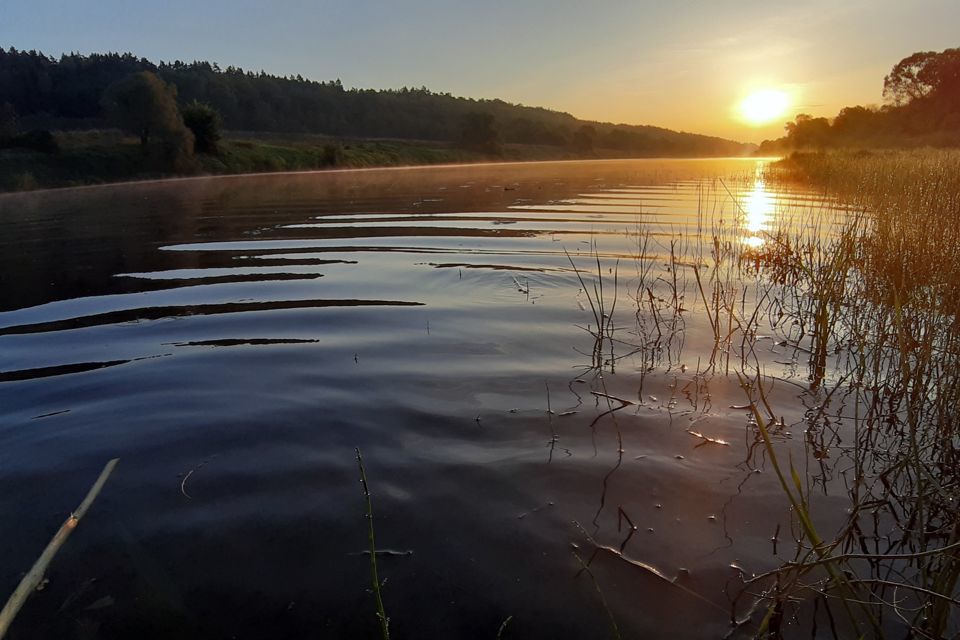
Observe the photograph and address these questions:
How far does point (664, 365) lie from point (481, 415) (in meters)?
2.35

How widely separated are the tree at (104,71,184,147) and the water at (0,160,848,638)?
55.3m

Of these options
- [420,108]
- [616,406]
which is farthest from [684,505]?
[420,108]

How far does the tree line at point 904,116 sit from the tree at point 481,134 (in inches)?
1959

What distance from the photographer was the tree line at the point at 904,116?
61.3 m

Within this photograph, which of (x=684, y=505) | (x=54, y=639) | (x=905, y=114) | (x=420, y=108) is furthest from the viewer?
(x=420, y=108)

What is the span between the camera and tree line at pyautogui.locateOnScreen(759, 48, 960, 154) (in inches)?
2414

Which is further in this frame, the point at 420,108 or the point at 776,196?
the point at 420,108

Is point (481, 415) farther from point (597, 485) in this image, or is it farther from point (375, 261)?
point (375, 261)

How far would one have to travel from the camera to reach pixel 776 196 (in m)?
25.6

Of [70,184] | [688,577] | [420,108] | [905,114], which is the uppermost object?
[420,108]

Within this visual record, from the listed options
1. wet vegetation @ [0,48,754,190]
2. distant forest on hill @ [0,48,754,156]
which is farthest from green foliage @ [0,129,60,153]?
A: distant forest on hill @ [0,48,754,156]

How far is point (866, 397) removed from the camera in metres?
5.19

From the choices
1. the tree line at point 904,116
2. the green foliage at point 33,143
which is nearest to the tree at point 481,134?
the tree line at point 904,116

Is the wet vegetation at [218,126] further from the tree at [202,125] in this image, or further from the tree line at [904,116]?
the tree line at [904,116]
